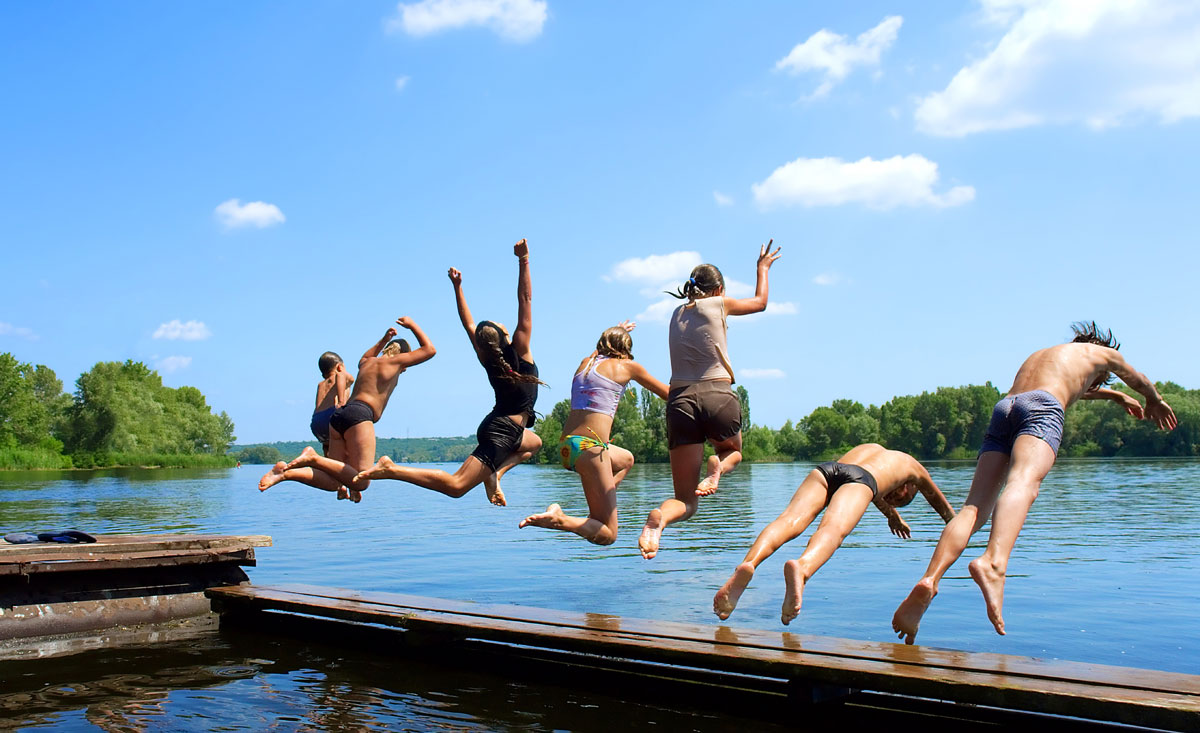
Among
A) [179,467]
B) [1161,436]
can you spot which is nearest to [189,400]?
[179,467]

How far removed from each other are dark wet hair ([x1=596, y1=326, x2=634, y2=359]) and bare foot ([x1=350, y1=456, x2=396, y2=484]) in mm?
2518

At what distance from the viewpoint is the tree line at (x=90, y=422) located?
9306 cm

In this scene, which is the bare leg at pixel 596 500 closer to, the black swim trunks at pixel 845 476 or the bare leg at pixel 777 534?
the bare leg at pixel 777 534

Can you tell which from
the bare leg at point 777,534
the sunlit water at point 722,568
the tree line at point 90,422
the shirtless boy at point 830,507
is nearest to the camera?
the shirtless boy at point 830,507

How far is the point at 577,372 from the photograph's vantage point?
32.7ft

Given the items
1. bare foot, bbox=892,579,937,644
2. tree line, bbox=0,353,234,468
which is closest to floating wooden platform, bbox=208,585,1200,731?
bare foot, bbox=892,579,937,644

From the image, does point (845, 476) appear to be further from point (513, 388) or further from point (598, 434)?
point (513, 388)

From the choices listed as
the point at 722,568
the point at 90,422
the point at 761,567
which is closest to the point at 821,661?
the point at 722,568

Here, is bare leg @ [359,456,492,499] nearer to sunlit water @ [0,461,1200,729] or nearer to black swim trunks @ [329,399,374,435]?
black swim trunks @ [329,399,374,435]

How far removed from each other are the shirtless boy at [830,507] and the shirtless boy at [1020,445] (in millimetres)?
514

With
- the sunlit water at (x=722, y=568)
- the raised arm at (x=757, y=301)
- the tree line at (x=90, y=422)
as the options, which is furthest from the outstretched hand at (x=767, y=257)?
the tree line at (x=90, y=422)

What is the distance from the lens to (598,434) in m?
9.55

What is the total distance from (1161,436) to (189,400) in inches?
4791

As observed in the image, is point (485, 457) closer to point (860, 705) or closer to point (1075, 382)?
→ point (860, 705)
